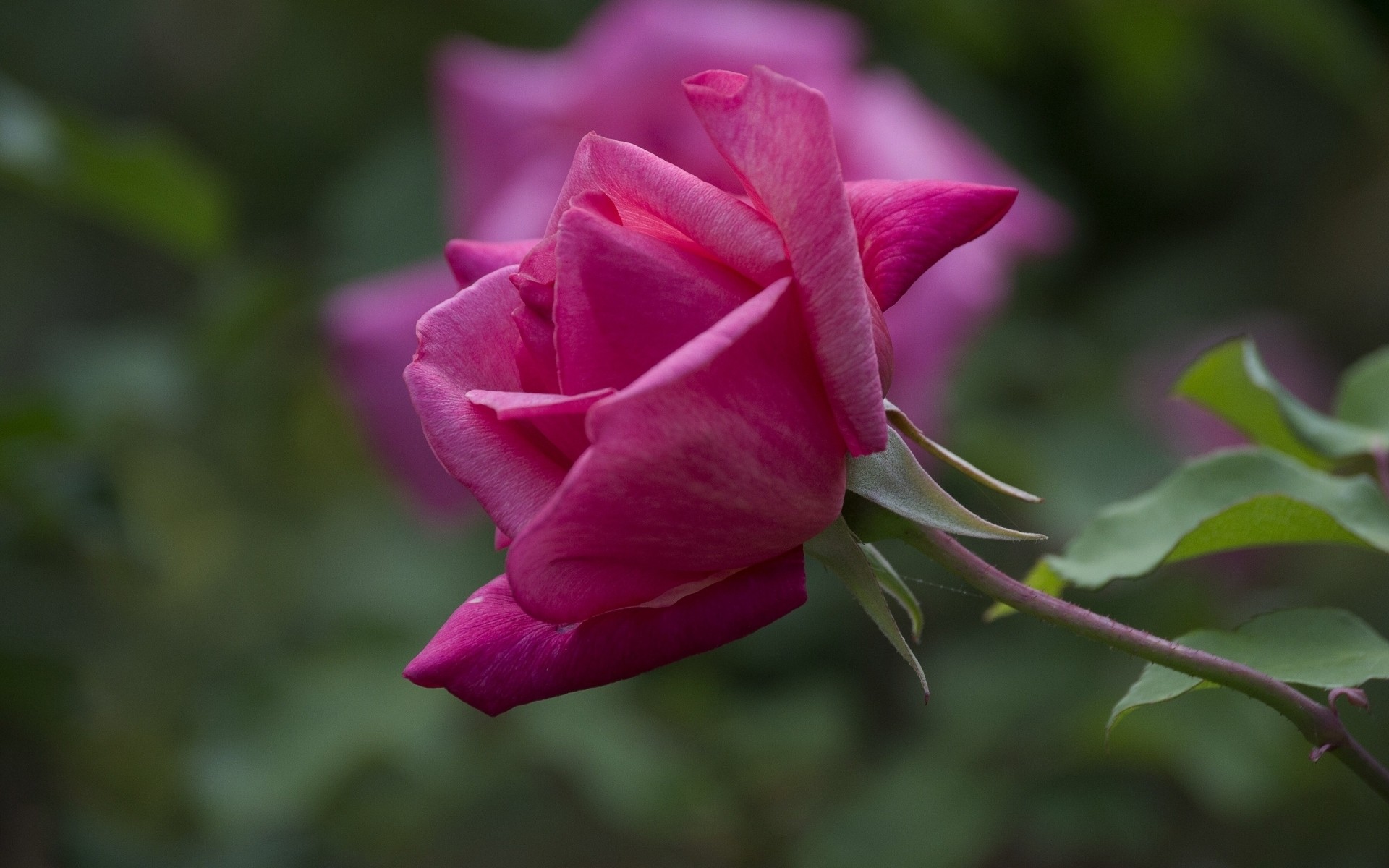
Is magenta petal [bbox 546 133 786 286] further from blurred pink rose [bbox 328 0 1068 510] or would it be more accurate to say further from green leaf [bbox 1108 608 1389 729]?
blurred pink rose [bbox 328 0 1068 510]

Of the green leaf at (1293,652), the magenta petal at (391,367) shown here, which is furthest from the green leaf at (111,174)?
the green leaf at (1293,652)

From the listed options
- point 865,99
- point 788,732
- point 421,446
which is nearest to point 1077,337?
point 865,99

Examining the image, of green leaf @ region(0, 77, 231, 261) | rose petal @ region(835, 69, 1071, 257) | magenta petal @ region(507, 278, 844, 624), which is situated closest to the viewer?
magenta petal @ region(507, 278, 844, 624)

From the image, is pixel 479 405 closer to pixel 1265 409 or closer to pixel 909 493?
pixel 909 493

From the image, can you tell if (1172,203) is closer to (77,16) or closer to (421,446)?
(421,446)

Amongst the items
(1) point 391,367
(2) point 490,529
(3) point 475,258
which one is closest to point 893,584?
(3) point 475,258

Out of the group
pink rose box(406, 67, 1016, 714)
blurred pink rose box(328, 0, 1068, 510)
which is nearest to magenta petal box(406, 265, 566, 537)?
pink rose box(406, 67, 1016, 714)
